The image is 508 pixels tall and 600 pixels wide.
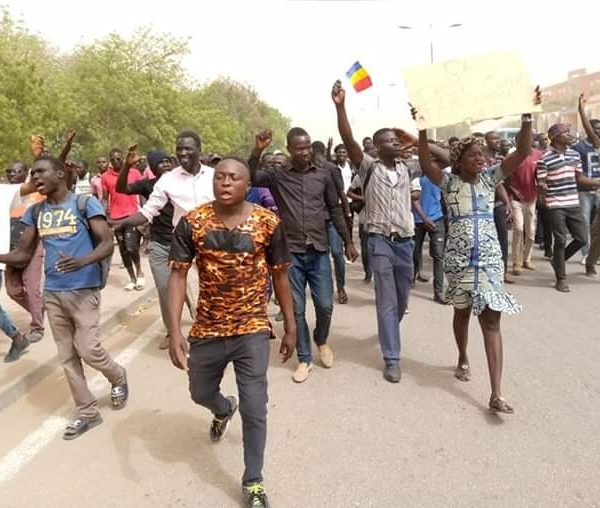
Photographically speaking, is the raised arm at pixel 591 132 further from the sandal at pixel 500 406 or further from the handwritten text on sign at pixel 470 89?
the sandal at pixel 500 406

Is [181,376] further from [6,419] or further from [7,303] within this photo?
[7,303]

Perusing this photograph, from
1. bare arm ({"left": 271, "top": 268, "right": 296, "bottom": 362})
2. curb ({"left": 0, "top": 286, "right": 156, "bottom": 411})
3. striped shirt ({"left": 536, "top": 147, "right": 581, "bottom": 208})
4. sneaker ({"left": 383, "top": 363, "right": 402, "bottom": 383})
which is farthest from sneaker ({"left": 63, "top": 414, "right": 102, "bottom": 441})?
striped shirt ({"left": 536, "top": 147, "right": 581, "bottom": 208})

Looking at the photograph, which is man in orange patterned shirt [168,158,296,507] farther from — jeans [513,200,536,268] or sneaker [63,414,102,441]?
jeans [513,200,536,268]

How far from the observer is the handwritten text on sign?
373 centimetres

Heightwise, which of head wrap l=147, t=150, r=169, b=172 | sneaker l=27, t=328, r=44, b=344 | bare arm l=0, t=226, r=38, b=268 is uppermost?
head wrap l=147, t=150, r=169, b=172

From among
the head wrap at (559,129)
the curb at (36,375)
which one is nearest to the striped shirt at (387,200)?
the curb at (36,375)

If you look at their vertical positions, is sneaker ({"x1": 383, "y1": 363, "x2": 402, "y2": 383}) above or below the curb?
below

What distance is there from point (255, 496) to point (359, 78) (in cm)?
393

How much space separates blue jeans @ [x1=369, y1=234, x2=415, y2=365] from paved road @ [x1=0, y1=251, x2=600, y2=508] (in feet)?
0.98

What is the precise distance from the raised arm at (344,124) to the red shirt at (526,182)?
4676 mm

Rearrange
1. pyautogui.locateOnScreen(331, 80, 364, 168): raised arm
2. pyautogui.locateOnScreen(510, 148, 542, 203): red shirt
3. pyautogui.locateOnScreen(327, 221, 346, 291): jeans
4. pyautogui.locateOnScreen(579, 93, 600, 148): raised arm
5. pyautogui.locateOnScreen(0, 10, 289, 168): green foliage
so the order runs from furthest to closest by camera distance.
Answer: pyautogui.locateOnScreen(0, 10, 289, 168): green foliage → pyautogui.locateOnScreen(510, 148, 542, 203): red shirt → pyautogui.locateOnScreen(579, 93, 600, 148): raised arm → pyautogui.locateOnScreen(327, 221, 346, 291): jeans → pyautogui.locateOnScreen(331, 80, 364, 168): raised arm

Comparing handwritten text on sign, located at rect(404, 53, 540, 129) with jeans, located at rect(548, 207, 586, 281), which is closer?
handwritten text on sign, located at rect(404, 53, 540, 129)

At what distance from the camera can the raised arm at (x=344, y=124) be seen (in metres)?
4.15

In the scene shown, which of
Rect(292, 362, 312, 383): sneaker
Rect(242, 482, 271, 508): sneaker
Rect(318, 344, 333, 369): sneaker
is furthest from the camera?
Rect(318, 344, 333, 369): sneaker
